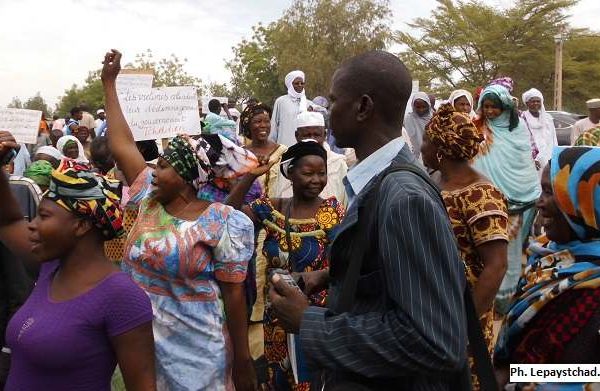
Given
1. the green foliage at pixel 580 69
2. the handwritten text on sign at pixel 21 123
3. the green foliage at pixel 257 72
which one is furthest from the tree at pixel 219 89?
the handwritten text on sign at pixel 21 123

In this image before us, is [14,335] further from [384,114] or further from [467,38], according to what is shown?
[467,38]

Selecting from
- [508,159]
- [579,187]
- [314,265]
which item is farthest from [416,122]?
[579,187]

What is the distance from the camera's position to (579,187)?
2393 millimetres

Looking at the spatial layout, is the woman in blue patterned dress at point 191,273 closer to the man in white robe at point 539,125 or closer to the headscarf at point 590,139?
the headscarf at point 590,139

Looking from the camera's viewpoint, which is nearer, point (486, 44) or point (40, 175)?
point (40, 175)

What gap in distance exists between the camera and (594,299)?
7.47 ft

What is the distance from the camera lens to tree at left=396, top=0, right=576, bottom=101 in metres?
35.8

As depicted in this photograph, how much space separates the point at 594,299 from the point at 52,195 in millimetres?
2015

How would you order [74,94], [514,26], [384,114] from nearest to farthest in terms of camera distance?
[384,114] → [514,26] → [74,94]

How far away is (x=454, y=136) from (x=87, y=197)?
2.00 meters

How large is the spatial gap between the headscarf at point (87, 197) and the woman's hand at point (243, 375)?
105 cm

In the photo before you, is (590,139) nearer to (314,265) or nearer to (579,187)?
(579,187)

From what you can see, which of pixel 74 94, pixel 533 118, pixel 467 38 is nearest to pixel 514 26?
pixel 467 38

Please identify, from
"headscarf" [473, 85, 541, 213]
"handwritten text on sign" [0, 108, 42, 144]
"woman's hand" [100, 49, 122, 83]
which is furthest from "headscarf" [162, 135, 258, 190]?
"handwritten text on sign" [0, 108, 42, 144]
